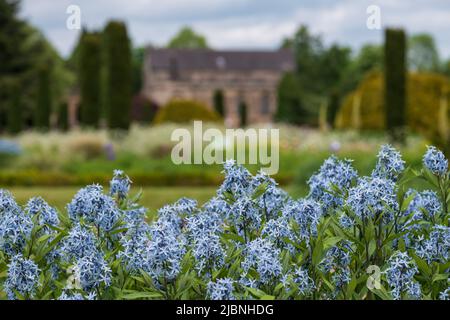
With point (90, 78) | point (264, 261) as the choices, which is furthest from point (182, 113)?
point (264, 261)

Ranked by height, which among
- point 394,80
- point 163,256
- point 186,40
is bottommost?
point 163,256

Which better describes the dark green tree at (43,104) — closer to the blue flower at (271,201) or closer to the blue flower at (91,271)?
the blue flower at (271,201)

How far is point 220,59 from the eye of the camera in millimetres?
68250

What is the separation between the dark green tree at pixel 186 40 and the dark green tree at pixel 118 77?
56960mm

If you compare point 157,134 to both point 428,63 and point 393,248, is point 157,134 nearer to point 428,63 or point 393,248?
point 393,248

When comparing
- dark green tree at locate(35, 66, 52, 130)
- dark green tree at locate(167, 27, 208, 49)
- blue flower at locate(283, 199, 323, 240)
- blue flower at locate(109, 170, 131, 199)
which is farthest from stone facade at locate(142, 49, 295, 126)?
blue flower at locate(283, 199, 323, 240)

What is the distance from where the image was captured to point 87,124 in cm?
2645

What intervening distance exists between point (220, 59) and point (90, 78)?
42.6 meters

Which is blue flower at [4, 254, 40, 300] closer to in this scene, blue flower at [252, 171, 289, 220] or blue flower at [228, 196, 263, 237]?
blue flower at [228, 196, 263, 237]

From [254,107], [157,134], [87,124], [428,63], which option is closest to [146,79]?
[254,107]

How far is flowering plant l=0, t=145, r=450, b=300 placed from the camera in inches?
94.7

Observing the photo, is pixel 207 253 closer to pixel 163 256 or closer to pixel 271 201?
pixel 163 256

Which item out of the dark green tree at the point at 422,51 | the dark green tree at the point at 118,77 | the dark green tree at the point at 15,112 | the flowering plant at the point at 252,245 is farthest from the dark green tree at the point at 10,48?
the dark green tree at the point at 422,51

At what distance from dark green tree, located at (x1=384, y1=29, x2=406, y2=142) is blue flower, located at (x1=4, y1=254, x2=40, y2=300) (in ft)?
65.0
